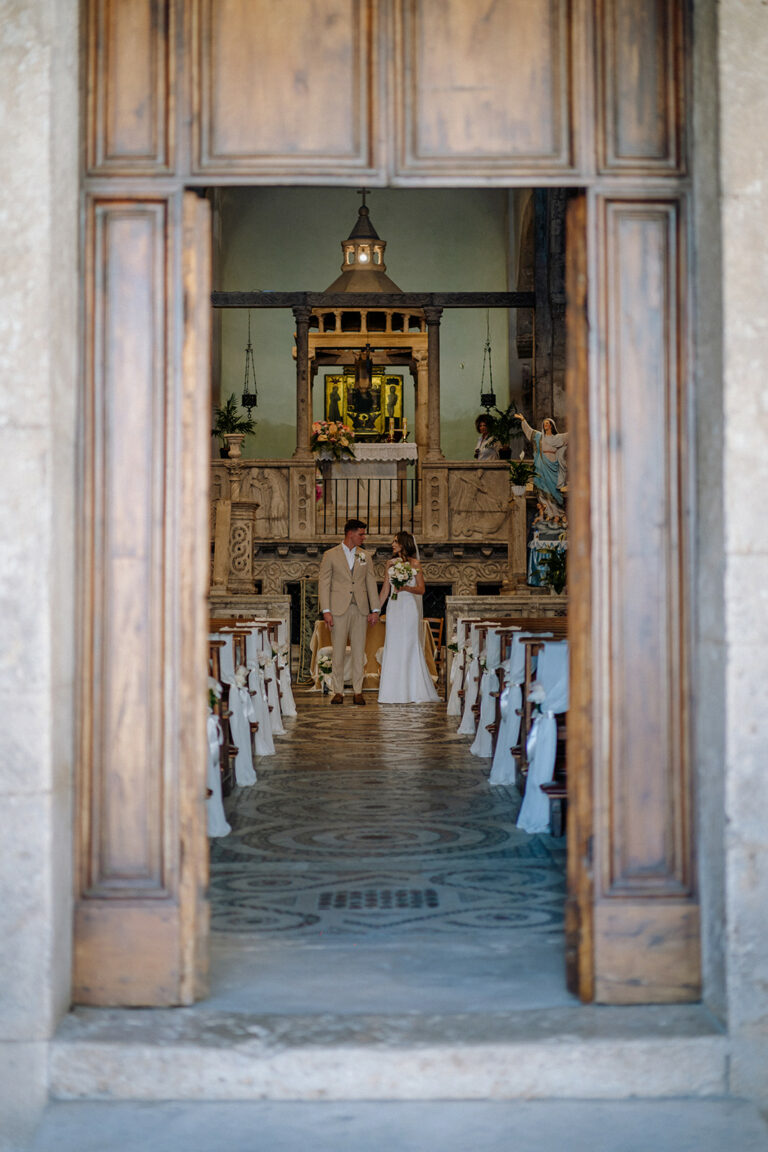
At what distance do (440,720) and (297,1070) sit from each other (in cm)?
700

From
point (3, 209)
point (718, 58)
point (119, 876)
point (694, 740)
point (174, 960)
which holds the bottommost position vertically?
point (174, 960)

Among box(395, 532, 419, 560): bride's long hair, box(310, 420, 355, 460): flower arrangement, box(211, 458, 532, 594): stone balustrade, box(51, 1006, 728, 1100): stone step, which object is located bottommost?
box(51, 1006, 728, 1100): stone step

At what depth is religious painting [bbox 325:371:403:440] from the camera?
2217 cm

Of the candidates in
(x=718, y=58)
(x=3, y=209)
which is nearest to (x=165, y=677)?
(x=3, y=209)

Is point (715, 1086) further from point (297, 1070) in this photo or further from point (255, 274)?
point (255, 274)

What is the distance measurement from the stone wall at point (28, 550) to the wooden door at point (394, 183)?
25cm

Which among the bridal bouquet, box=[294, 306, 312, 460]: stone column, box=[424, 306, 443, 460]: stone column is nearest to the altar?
box=[294, 306, 312, 460]: stone column

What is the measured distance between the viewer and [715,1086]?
282cm

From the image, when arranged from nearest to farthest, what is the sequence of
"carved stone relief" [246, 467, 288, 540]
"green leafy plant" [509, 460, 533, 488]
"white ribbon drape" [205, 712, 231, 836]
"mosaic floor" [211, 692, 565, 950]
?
"mosaic floor" [211, 692, 565, 950]
"white ribbon drape" [205, 712, 231, 836]
"green leafy plant" [509, 460, 533, 488]
"carved stone relief" [246, 467, 288, 540]

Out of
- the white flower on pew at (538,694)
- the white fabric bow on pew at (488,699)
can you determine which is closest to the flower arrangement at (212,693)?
the white flower on pew at (538,694)

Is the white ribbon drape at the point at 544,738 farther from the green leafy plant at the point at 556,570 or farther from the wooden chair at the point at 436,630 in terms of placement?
the wooden chair at the point at 436,630

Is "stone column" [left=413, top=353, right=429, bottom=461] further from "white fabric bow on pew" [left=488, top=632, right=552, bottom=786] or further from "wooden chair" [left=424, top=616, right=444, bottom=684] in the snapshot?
"white fabric bow on pew" [left=488, top=632, right=552, bottom=786]

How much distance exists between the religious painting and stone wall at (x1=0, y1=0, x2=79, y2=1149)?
1861 cm

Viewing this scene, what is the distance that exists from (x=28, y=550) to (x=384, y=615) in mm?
9809
